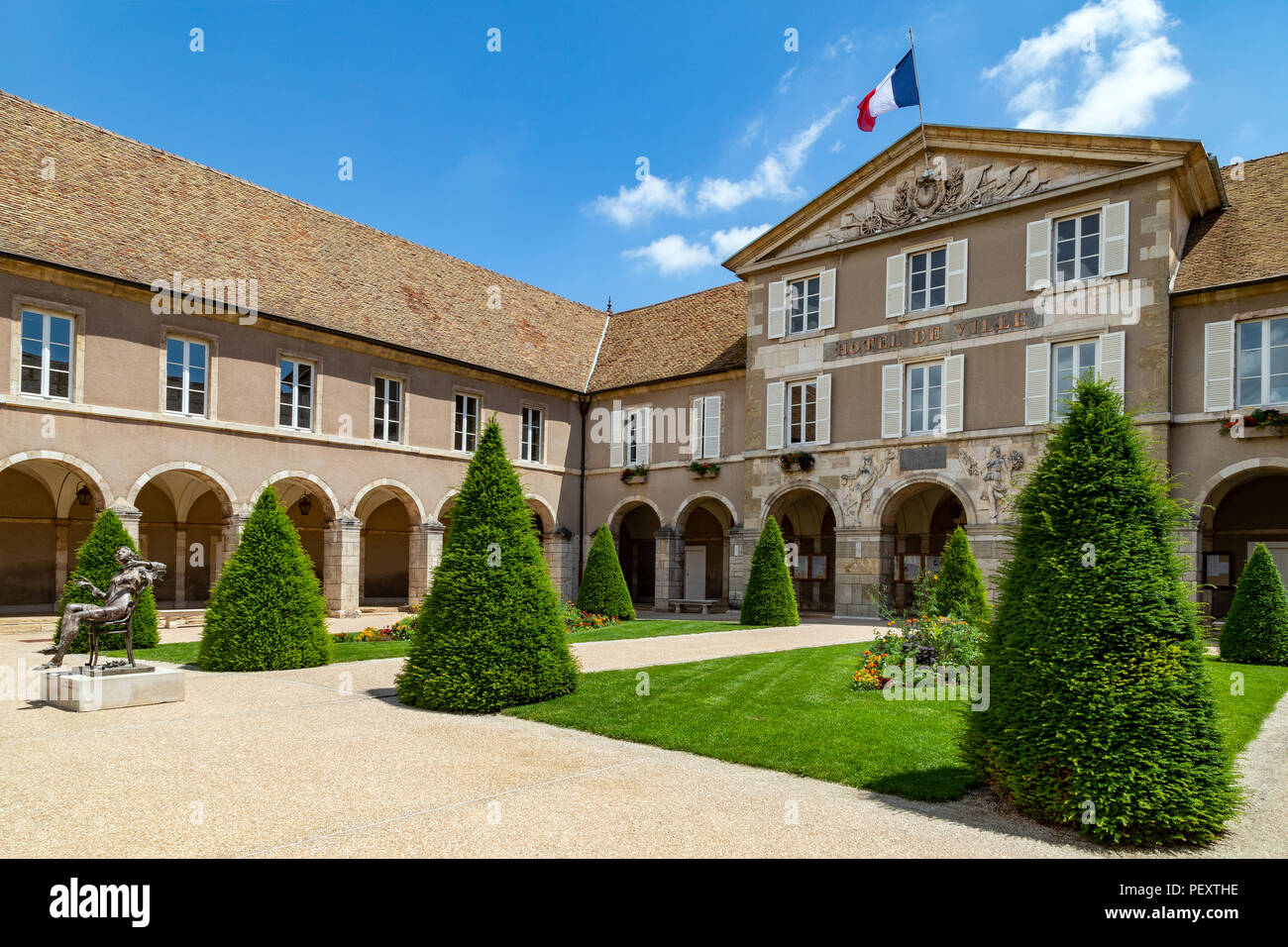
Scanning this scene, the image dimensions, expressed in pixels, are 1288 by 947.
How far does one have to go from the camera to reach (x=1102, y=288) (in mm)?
18359

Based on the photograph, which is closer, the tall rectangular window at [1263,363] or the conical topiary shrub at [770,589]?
the tall rectangular window at [1263,363]

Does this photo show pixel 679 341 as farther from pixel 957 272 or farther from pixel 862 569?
pixel 862 569

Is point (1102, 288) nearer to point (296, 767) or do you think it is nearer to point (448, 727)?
point (448, 727)

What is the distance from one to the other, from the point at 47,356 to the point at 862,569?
18562 millimetres

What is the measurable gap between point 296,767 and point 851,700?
5.67 meters

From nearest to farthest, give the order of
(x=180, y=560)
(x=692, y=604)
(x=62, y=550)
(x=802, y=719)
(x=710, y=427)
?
(x=802, y=719)
(x=62, y=550)
(x=180, y=560)
(x=710, y=427)
(x=692, y=604)

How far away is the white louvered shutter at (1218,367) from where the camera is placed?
17.0 metres

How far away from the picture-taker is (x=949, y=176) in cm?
2067

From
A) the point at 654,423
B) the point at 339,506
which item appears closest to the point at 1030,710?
the point at 339,506

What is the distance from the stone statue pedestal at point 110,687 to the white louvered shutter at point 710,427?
17719 millimetres

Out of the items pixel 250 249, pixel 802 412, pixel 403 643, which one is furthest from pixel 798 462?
pixel 250 249

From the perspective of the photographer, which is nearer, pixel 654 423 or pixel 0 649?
pixel 0 649

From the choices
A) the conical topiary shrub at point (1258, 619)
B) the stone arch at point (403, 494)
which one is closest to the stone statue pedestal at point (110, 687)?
the stone arch at point (403, 494)

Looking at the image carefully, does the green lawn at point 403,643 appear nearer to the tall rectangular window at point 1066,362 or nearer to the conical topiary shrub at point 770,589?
the conical topiary shrub at point 770,589
